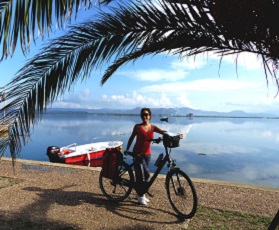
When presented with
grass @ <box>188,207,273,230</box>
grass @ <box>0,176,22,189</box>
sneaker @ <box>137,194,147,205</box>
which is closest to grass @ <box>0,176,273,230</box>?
grass @ <box>188,207,273,230</box>

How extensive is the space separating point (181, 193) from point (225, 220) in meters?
0.98

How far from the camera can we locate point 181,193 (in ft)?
17.5

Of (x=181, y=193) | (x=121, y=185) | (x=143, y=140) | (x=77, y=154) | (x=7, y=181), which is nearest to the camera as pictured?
(x=181, y=193)

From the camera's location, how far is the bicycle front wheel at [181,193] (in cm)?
505

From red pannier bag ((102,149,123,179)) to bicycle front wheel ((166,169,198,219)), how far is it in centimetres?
125

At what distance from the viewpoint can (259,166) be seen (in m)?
35.8

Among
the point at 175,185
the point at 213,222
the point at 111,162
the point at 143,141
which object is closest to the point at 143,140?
the point at 143,141

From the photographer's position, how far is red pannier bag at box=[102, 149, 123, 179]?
5902mm

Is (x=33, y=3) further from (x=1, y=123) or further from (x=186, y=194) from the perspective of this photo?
(x=186, y=194)

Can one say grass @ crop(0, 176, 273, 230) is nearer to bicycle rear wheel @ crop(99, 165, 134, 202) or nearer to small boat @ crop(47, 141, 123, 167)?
bicycle rear wheel @ crop(99, 165, 134, 202)

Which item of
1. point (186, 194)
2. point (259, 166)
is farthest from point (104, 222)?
point (259, 166)

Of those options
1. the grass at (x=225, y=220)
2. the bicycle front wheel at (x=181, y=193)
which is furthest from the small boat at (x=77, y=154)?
the grass at (x=225, y=220)

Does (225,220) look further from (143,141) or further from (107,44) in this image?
(107,44)

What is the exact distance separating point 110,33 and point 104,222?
3440 millimetres
